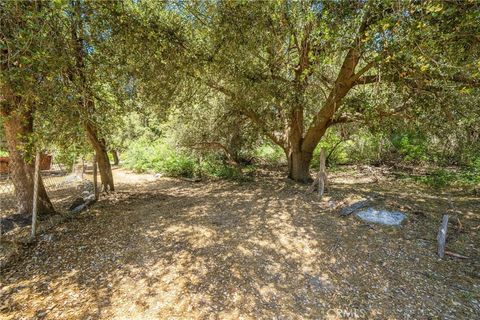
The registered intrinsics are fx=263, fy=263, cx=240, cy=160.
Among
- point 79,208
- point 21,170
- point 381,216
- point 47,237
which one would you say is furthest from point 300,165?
point 21,170

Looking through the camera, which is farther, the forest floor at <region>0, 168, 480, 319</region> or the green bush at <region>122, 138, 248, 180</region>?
the green bush at <region>122, 138, 248, 180</region>

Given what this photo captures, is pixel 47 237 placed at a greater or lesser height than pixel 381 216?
greater

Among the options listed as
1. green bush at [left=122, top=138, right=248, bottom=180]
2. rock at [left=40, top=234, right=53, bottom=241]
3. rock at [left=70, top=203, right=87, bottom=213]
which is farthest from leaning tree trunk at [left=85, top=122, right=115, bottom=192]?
green bush at [left=122, top=138, right=248, bottom=180]

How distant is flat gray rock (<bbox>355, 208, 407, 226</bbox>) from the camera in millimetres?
5508

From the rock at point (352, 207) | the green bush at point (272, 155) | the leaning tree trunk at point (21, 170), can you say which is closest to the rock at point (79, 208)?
the leaning tree trunk at point (21, 170)

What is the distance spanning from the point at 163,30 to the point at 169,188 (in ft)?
19.4

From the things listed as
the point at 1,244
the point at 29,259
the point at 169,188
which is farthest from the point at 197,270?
the point at 169,188

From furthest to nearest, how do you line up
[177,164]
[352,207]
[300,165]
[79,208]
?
1. [177,164]
2. [300,165]
3. [79,208]
4. [352,207]

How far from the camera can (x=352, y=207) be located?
244 inches

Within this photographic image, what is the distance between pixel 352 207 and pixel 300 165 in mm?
3530

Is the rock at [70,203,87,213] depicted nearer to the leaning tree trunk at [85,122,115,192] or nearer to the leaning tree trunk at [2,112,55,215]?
the leaning tree trunk at [2,112,55,215]

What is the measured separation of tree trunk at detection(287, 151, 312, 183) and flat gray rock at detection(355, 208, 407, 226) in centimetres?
369

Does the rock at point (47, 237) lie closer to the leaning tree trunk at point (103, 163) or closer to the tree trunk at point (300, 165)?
the leaning tree trunk at point (103, 163)

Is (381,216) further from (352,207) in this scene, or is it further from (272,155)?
(272,155)
